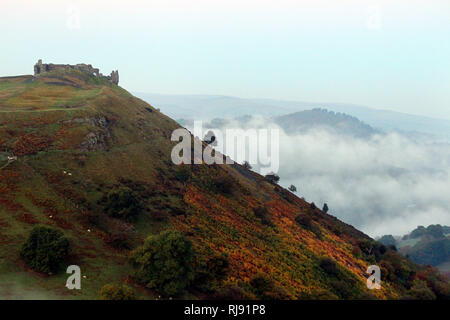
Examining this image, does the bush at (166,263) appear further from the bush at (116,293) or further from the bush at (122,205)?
the bush at (122,205)

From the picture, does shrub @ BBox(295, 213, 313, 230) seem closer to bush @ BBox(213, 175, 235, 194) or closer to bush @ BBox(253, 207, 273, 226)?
bush @ BBox(253, 207, 273, 226)

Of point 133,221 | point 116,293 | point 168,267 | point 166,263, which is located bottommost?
point 168,267

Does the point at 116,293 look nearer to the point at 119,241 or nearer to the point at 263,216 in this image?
the point at 119,241

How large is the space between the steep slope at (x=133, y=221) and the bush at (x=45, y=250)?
95 cm

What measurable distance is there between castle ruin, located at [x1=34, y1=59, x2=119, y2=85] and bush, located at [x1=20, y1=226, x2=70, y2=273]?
9379cm

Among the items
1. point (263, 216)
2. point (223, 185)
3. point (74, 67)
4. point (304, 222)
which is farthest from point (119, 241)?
point (74, 67)

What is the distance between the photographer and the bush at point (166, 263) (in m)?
35.1

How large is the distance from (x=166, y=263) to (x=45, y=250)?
1391cm

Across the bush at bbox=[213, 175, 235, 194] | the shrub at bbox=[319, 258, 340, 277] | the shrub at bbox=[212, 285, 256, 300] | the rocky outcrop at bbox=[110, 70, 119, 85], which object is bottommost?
the shrub at bbox=[319, 258, 340, 277]

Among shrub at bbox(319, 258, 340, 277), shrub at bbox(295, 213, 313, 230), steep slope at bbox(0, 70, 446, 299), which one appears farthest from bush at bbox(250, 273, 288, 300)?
shrub at bbox(295, 213, 313, 230)

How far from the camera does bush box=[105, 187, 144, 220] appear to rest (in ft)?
160

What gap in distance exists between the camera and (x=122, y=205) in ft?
→ 162

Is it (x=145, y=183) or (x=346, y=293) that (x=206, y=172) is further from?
(x=346, y=293)

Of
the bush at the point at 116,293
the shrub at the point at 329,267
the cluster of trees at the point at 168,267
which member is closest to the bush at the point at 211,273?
the cluster of trees at the point at 168,267
